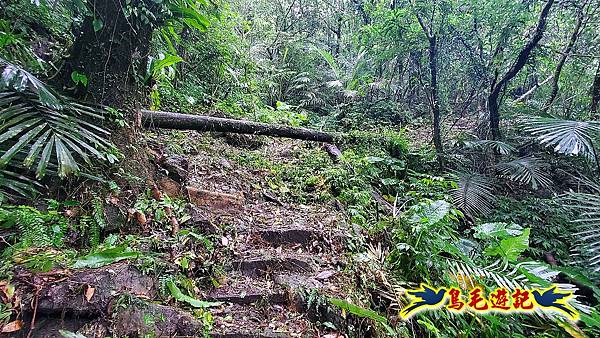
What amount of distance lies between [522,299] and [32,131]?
3.13 metres

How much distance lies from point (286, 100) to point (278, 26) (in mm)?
3142

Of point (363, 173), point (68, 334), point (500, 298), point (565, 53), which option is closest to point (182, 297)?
point (68, 334)

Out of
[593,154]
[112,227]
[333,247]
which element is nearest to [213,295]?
[112,227]

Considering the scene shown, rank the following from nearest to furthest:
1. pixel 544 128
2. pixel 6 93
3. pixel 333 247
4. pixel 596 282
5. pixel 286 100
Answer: pixel 6 93, pixel 333 247, pixel 596 282, pixel 544 128, pixel 286 100

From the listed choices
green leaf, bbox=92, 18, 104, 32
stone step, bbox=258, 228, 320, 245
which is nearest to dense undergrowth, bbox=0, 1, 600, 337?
green leaf, bbox=92, 18, 104, 32

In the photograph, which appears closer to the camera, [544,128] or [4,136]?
[4,136]

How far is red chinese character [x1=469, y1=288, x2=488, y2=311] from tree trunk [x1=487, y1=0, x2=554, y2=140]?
2924mm

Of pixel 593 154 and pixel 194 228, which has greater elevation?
pixel 593 154

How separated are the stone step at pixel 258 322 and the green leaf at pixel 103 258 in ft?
1.71

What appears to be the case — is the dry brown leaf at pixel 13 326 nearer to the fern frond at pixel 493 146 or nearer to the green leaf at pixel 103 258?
the green leaf at pixel 103 258

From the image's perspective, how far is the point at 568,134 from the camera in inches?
136

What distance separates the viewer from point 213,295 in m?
1.91

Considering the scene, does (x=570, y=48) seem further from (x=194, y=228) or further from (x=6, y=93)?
(x=6, y=93)

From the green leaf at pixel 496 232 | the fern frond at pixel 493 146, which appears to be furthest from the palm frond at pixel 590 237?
the fern frond at pixel 493 146
